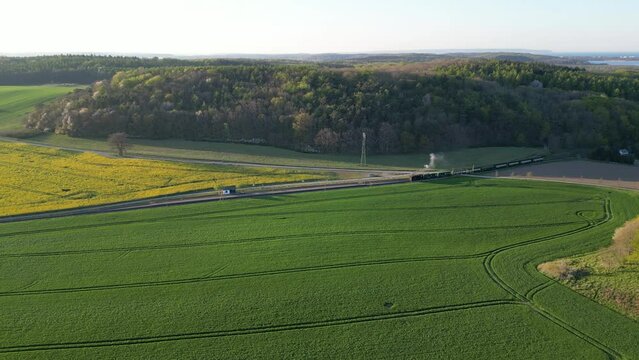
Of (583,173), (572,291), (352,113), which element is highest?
(352,113)

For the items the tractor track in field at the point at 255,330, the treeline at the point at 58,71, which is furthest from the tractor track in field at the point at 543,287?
the treeline at the point at 58,71

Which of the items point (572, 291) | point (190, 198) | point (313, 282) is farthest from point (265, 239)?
point (572, 291)

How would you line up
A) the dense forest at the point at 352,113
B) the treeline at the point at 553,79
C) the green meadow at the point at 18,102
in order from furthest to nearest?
the treeline at the point at 553,79, the green meadow at the point at 18,102, the dense forest at the point at 352,113

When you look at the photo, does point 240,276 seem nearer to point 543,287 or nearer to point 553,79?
point 543,287

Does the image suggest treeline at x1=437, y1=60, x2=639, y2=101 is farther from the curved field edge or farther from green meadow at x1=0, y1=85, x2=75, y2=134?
green meadow at x1=0, y1=85, x2=75, y2=134

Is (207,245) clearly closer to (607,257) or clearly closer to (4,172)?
(607,257)

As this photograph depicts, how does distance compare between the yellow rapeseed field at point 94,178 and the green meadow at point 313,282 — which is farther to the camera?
the yellow rapeseed field at point 94,178

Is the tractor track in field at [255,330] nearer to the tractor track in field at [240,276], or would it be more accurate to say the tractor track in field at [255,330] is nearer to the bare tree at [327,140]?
the tractor track in field at [240,276]
